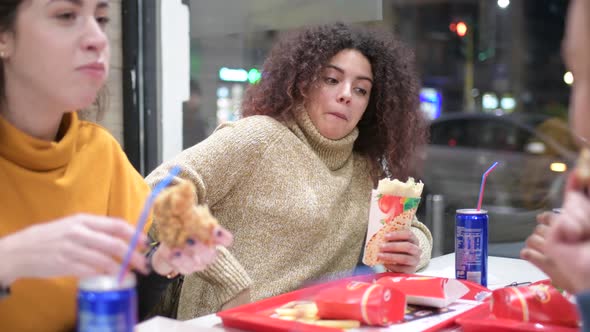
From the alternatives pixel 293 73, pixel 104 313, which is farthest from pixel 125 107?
pixel 104 313

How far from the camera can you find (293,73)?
106 inches

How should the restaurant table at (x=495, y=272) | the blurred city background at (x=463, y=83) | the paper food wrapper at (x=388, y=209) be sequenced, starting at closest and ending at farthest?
the restaurant table at (x=495, y=272) < the paper food wrapper at (x=388, y=209) < the blurred city background at (x=463, y=83)

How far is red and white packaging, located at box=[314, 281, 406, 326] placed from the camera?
1.53 meters

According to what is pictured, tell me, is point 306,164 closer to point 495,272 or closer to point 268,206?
point 268,206

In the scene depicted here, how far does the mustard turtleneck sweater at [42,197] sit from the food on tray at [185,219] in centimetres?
32

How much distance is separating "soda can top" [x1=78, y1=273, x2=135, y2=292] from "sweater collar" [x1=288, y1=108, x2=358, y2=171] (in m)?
1.60

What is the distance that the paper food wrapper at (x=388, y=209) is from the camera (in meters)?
1.99

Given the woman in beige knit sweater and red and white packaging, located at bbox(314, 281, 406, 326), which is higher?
the woman in beige knit sweater

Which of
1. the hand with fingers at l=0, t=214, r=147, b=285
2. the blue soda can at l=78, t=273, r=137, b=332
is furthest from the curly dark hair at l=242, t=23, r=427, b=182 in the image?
the blue soda can at l=78, t=273, r=137, b=332

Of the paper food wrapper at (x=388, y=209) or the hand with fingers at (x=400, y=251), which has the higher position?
the paper food wrapper at (x=388, y=209)

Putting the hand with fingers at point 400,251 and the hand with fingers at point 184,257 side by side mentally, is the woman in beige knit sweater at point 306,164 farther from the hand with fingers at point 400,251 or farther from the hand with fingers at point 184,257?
the hand with fingers at point 184,257

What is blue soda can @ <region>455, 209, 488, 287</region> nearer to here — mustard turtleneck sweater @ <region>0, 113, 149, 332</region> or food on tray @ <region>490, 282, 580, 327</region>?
food on tray @ <region>490, 282, 580, 327</region>

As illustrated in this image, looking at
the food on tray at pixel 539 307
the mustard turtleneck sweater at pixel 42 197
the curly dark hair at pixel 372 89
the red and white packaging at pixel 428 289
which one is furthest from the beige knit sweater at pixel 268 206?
the food on tray at pixel 539 307

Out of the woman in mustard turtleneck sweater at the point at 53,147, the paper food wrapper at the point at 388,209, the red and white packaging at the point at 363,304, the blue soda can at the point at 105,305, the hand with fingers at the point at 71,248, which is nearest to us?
the blue soda can at the point at 105,305
